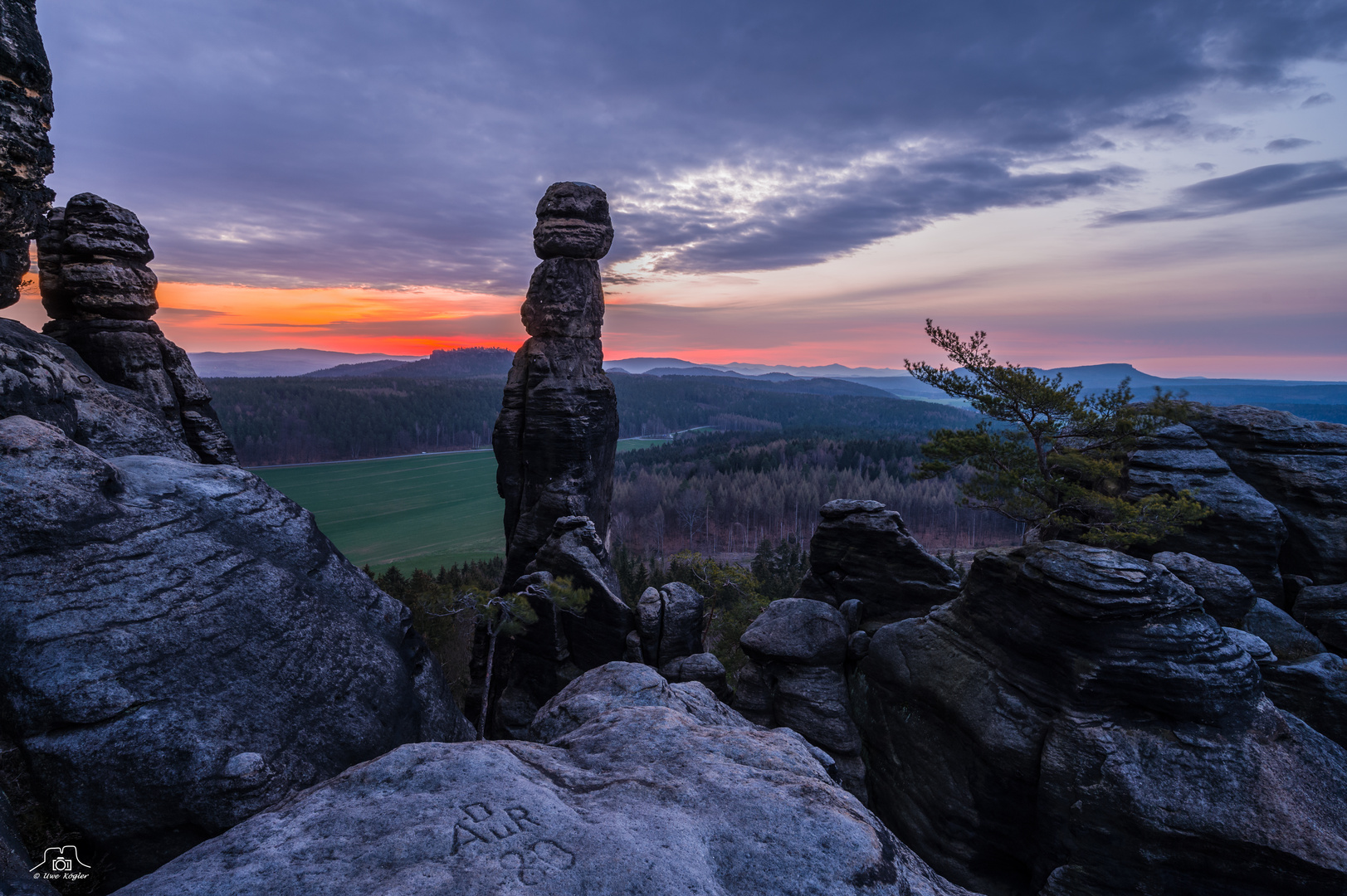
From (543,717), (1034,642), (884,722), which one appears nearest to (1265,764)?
(1034,642)

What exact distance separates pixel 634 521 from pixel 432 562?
1912 inches

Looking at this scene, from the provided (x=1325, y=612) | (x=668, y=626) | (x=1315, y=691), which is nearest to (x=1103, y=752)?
(x=1315, y=691)

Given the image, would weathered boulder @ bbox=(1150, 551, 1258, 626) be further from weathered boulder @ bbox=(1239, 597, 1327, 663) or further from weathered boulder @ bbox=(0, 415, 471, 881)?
weathered boulder @ bbox=(0, 415, 471, 881)

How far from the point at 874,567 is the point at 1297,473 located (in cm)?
1626

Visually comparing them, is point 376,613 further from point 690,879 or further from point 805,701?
point 805,701

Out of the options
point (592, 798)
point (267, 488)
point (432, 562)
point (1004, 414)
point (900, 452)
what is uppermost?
point (1004, 414)

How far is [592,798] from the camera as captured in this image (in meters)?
7.51

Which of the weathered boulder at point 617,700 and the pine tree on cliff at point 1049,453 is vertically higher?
the pine tree on cliff at point 1049,453

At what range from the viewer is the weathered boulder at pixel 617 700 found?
11.8m

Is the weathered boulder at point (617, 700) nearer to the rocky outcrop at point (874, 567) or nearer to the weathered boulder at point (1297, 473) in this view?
the rocky outcrop at point (874, 567)

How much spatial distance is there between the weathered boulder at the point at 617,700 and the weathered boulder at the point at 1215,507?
18410mm

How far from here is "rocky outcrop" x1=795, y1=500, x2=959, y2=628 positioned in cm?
2317

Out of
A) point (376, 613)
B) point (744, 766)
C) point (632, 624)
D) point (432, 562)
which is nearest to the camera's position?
point (744, 766)

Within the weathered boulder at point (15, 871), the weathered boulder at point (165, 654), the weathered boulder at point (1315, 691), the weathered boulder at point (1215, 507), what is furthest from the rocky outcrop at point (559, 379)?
the weathered boulder at point (1315, 691)
